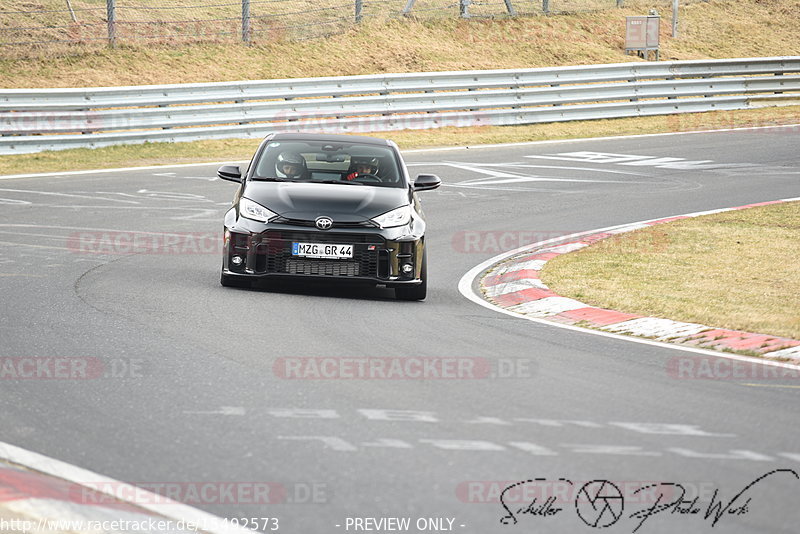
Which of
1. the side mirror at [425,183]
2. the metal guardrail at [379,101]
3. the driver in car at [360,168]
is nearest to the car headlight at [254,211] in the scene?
the driver in car at [360,168]

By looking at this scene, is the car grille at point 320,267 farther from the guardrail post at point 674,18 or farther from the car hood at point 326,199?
the guardrail post at point 674,18

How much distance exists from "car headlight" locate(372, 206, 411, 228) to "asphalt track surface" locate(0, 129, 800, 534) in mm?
735

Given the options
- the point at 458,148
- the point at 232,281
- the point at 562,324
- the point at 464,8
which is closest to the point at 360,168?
the point at 232,281

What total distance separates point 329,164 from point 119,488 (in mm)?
7128

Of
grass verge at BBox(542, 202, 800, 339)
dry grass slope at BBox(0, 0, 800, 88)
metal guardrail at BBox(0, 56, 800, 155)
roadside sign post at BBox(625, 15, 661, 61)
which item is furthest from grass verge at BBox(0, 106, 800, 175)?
grass verge at BBox(542, 202, 800, 339)

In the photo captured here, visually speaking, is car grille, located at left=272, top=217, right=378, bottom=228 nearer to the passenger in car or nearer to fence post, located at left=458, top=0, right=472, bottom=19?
the passenger in car

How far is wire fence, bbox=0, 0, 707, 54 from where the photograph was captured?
29469 millimetres

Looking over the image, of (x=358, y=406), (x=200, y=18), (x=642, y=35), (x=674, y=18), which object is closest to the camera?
(x=358, y=406)

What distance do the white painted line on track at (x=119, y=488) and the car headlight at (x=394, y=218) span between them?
207 inches

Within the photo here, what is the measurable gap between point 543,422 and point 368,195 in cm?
493

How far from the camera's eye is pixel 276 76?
2898 centimetres

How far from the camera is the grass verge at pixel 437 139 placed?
830 inches

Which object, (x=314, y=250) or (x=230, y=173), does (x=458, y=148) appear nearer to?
(x=230, y=173)

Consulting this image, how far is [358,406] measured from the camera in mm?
6711
